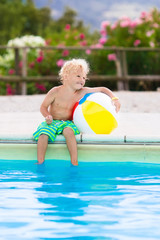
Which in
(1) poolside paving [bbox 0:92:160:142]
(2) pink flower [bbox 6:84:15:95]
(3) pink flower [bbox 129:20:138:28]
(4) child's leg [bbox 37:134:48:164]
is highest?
(3) pink flower [bbox 129:20:138:28]

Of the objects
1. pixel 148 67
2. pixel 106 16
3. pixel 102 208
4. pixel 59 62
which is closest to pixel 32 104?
pixel 59 62

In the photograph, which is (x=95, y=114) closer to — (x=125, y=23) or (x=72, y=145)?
(x=72, y=145)

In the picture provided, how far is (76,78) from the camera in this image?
5.18m

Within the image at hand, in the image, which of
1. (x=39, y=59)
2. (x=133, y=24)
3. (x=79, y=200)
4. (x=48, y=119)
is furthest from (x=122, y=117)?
(x=133, y=24)

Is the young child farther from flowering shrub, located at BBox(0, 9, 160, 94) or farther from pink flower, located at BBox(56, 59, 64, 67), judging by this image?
pink flower, located at BBox(56, 59, 64, 67)

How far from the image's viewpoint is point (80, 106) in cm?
511

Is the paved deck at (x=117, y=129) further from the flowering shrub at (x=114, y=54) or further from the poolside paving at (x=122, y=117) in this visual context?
the flowering shrub at (x=114, y=54)

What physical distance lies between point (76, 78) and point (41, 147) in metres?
0.85

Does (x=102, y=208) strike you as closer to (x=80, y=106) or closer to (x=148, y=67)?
(x=80, y=106)

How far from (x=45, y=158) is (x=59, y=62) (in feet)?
27.8

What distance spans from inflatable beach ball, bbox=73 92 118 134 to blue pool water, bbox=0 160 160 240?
43cm

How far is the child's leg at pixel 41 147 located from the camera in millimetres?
4805

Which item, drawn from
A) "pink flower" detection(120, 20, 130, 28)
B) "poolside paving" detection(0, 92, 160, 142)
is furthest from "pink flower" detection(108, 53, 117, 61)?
"poolside paving" detection(0, 92, 160, 142)

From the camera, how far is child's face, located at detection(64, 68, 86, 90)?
5.16 meters
